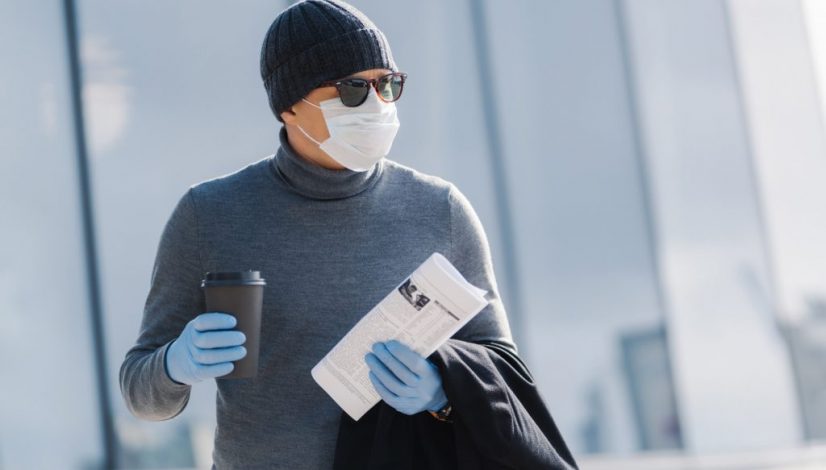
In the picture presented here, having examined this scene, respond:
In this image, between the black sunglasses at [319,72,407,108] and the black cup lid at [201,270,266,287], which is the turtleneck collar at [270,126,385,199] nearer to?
the black sunglasses at [319,72,407,108]

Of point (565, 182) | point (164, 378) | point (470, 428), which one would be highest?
point (565, 182)

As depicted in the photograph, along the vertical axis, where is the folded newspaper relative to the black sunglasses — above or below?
below

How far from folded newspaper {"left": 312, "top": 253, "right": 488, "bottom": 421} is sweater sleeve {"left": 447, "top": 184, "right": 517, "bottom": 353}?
0.62 ft

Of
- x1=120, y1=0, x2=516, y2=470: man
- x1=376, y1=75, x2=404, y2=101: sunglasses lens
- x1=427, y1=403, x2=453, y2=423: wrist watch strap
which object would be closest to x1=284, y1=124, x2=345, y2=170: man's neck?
x1=120, y1=0, x2=516, y2=470: man

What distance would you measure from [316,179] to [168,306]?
28 centimetres

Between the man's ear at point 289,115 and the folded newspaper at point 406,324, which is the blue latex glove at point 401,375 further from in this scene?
the man's ear at point 289,115

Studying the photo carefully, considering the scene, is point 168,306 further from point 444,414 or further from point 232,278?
point 444,414

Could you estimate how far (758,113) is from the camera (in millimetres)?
5070

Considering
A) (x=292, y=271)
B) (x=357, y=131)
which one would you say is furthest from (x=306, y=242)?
(x=357, y=131)

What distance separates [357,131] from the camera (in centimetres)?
138

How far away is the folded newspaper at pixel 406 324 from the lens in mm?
1126

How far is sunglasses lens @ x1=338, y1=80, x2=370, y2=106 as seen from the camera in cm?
139

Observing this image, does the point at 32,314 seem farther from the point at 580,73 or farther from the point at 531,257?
the point at 580,73

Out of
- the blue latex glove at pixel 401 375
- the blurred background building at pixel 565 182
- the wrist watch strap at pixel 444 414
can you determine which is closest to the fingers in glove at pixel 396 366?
the blue latex glove at pixel 401 375
